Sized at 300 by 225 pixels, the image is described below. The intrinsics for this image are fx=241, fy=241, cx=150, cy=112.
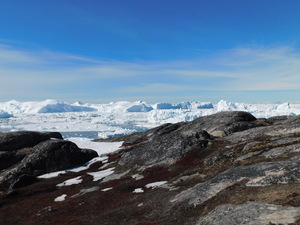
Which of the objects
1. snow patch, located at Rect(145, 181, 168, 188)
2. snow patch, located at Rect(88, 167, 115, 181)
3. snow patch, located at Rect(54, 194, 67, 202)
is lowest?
snow patch, located at Rect(54, 194, 67, 202)

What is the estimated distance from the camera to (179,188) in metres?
28.7

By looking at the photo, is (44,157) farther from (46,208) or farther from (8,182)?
Answer: (46,208)

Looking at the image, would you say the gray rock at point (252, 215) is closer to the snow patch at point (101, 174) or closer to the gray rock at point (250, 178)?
the gray rock at point (250, 178)

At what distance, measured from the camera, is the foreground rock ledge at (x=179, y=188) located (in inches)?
740

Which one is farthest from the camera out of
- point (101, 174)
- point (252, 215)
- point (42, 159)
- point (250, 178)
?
point (42, 159)

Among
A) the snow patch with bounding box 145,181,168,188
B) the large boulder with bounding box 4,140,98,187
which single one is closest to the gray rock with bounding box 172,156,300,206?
the snow patch with bounding box 145,181,168,188

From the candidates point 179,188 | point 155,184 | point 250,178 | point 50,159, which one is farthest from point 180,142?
point 50,159

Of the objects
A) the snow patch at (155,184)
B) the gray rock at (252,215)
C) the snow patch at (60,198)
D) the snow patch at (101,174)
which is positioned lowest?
the snow patch at (60,198)

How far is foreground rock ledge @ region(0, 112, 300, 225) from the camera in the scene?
61.7 ft

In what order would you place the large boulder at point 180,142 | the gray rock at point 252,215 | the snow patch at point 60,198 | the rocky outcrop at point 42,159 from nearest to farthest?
1. the gray rock at point 252,215
2. the snow patch at point 60,198
3. the large boulder at point 180,142
4. the rocky outcrop at point 42,159

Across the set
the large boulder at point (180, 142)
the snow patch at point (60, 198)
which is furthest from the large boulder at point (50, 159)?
the snow patch at point (60, 198)

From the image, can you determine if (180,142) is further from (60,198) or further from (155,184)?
(60,198)

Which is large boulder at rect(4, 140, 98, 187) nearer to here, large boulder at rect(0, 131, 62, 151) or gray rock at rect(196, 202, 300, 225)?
large boulder at rect(0, 131, 62, 151)

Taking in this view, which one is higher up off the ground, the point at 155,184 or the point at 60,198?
the point at 155,184
